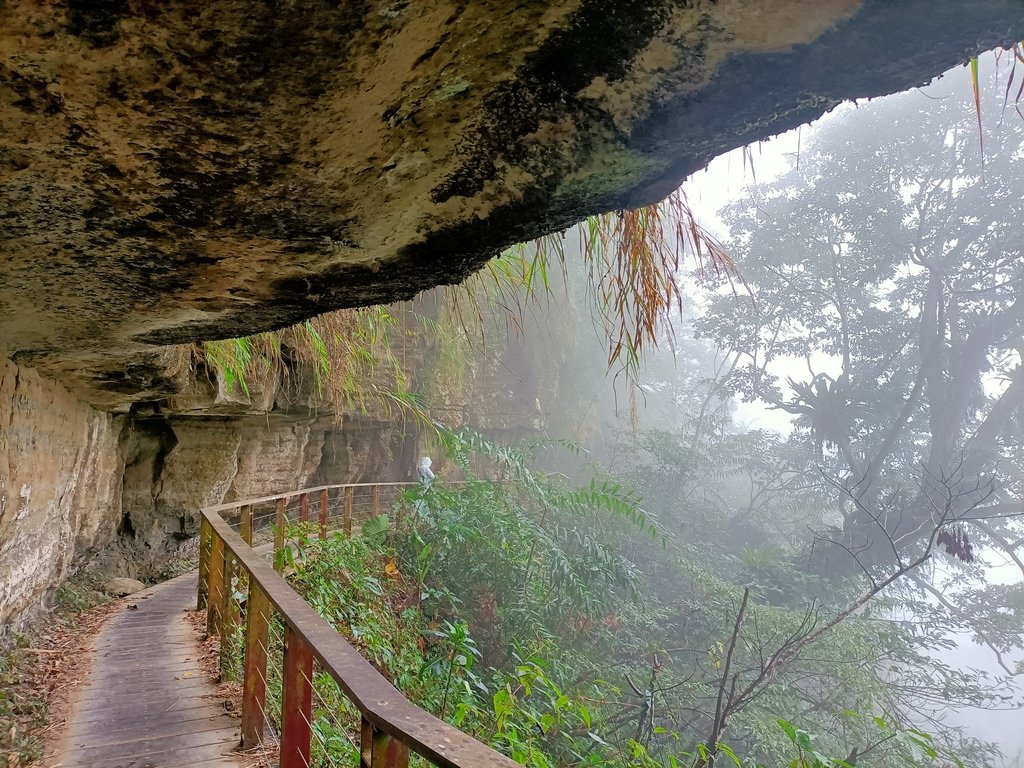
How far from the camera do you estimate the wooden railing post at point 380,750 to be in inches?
46.7

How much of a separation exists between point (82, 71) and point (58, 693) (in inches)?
146

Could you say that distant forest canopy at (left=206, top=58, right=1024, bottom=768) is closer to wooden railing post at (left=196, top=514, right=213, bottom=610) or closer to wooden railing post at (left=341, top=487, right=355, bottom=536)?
wooden railing post at (left=341, top=487, right=355, bottom=536)

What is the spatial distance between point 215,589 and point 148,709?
3.49ft

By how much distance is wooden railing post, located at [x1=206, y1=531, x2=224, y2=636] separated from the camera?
3980 millimetres

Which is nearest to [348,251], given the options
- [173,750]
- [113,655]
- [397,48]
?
[397,48]

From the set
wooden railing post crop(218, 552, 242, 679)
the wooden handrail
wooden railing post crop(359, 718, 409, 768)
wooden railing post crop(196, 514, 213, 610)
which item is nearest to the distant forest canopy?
wooden railing post crop(196, 514, 213, 610)

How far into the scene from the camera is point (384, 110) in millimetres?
1095

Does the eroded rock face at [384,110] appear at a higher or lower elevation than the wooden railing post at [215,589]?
higher

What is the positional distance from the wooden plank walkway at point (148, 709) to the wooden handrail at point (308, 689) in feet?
0.78

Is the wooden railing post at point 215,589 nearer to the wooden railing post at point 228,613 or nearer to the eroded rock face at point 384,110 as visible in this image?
the wooden railing post at point 228,613

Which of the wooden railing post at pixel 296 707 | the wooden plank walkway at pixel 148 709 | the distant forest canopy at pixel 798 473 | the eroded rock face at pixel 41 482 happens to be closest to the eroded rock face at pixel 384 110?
the wooden railing post at pixel 296 707

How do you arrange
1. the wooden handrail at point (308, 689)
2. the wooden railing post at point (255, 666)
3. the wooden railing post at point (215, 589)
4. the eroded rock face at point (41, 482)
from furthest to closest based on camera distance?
the wooden railing post at point (215, 589), the eroded rock face at point (41, 482), the wooden railing post at point (255, 666), the wooden handrail at point (308, 689)

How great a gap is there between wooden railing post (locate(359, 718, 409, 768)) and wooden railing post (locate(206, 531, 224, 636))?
3121 mm

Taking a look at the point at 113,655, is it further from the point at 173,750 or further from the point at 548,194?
the point at 548,194
